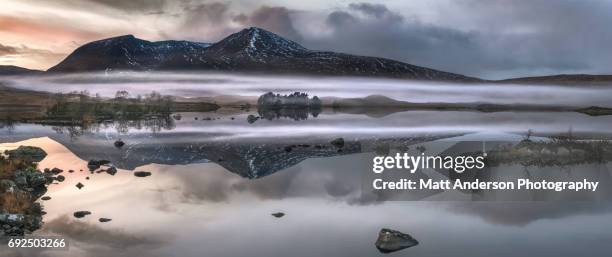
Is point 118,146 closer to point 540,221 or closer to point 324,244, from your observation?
point 324,244

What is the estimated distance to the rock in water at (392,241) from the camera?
17531mm

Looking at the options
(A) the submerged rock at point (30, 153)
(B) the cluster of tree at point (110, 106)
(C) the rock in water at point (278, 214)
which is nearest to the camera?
(C) the rock in water at point (278, 214)

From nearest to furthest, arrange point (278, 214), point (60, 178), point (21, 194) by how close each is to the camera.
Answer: point (278, 214) → point (21, 194) → point (60, 178)

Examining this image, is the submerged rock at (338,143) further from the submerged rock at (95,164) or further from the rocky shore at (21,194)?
the rocky shore at (21,194)

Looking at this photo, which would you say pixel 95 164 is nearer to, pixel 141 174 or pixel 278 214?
pixel 141 174

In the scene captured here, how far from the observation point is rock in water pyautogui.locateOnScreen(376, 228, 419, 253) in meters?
17.5

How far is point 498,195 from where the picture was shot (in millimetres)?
25328

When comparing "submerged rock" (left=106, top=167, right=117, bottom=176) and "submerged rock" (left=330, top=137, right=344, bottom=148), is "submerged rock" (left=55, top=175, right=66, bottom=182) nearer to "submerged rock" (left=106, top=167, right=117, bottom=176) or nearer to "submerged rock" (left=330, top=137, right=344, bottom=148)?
"submerged rock" (left=106, top=167, right=117, bottom=176)

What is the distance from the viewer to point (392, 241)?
1777 centimetres

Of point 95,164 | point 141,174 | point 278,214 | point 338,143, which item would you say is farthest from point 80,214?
point 338,143

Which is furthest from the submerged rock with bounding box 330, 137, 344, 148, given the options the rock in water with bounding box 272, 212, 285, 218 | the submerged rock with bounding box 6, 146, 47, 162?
the rock in water with bounding box 272, 212, 285, 218

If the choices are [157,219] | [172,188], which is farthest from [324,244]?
[172,188]

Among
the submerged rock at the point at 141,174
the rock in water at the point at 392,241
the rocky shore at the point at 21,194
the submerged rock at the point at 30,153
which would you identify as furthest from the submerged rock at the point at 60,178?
the rock in water at the point at 392,241

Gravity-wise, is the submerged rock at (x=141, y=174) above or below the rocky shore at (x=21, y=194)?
below
